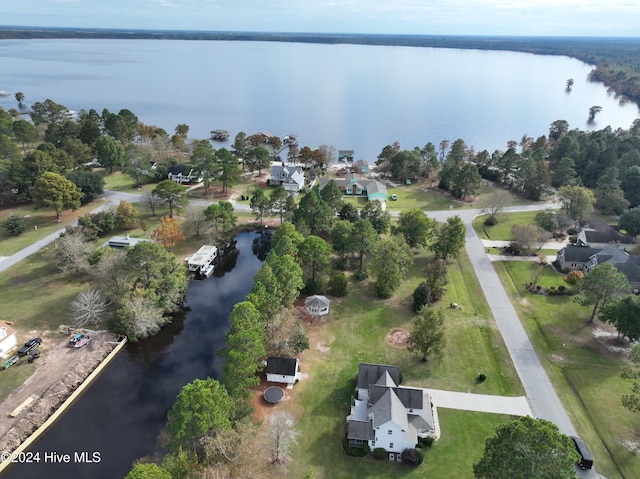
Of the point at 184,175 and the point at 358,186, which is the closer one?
the point at 358,186

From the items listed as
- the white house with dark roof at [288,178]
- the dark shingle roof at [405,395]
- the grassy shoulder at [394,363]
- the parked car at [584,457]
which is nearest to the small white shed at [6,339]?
the grassy shoulder at [394,363]

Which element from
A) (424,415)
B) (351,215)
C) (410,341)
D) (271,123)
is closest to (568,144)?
(351,215)

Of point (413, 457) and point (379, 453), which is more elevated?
point (413, 457)

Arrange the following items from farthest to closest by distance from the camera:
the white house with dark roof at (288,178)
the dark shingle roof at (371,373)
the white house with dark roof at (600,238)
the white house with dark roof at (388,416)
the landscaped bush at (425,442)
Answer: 1. the white house with dark roof at (288,178)
2. the white house with dark roof at (600,238)
3. the dark shingle roof at (371,373)
4. the landscaped bush at (425,442)
5. the white house with dark roof at (388,416)

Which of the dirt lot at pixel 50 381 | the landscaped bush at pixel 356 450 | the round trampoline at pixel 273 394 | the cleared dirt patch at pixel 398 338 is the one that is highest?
the landscaped bush at pixel 356 450

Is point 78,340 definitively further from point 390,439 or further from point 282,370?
point 390,439

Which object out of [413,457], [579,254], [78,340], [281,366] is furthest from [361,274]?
[78,340]

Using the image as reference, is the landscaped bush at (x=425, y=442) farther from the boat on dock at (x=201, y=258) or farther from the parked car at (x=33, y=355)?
the boat on dock at (x=201, y=258)
